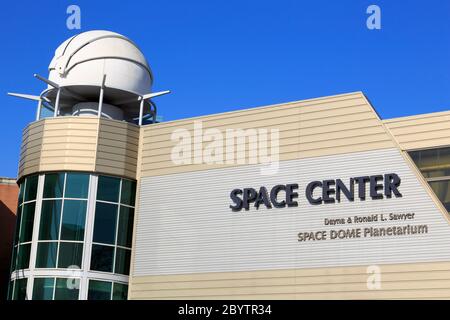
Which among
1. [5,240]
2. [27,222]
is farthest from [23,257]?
[5,240]

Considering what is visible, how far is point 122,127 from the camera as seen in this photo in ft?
109

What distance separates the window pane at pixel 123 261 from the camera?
31.5 metres

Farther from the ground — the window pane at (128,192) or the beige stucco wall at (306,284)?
the window pane at (128,192)

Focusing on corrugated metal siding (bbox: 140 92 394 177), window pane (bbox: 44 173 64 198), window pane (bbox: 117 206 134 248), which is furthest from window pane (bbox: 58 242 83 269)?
corrugated metal siding (bbox: 140 92 394 177)

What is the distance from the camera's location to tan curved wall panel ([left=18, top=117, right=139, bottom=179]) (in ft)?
105

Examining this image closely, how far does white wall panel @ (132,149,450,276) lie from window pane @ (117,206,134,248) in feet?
1.46

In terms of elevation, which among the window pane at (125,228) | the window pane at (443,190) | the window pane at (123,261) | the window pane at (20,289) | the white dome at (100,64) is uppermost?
the white dome at (100,64)

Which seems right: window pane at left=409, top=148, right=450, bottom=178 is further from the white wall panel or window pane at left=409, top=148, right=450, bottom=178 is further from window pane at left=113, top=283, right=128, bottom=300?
window pane at left=113, top=283, right=128, bottom=300

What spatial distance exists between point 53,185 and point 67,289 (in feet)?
15.9

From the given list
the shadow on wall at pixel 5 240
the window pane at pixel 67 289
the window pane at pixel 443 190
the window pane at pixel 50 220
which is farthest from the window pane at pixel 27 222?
the window pane at pixel 443 190

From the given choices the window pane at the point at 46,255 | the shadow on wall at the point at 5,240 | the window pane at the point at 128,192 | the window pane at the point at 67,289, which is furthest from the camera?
the shadow on wall at the point at 5,240

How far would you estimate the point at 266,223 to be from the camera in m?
29.2

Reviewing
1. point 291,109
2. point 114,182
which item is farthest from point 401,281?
point 114,182

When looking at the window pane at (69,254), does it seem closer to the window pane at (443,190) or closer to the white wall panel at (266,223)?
the white wall panel at (266,223)
